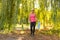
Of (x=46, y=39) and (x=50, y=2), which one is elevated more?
(x=50, y=2)

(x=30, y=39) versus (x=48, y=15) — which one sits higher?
(x=48, y=15)

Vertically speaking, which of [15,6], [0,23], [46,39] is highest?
[15,6]

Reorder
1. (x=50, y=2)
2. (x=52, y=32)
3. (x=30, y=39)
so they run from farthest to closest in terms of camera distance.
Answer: (x=52, y=32)
(x=50, y=2)
(x=30, y=39)

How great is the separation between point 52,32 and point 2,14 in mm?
3143

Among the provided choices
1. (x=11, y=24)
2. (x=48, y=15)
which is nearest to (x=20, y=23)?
(x=11, y=24)

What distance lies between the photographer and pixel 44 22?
594 inches

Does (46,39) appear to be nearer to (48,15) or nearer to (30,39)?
(30,39)

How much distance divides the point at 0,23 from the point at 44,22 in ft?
9.39

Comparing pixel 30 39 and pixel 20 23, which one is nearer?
pixel 30 39

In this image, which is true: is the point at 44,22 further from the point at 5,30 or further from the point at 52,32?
the point at 5,30

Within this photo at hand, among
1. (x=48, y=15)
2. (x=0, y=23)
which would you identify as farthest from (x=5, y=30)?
(x=48, y=15)

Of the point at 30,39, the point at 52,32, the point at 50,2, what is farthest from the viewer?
the point at 52,32

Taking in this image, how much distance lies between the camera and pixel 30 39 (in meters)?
12.2

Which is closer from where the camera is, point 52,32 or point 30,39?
point 30,39
